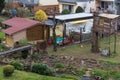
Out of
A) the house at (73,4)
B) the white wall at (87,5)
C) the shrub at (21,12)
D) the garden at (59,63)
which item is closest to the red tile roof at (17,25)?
the garden at (59,63)

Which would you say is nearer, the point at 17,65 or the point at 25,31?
the point at 17,65

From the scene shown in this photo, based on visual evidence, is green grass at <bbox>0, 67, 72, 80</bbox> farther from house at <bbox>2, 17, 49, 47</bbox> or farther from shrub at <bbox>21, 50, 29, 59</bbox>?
house at <bbox>2, 17, 49, 47</bbox>

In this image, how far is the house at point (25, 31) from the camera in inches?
1416

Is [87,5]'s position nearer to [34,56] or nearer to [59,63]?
[34,56]

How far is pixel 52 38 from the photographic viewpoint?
125 ft

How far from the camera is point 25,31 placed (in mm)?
36219

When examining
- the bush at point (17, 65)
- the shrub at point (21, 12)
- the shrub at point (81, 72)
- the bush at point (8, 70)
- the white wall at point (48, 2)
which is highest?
the white wall at point (48, 2)

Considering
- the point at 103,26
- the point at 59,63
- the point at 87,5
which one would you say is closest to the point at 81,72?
the point at 59,63

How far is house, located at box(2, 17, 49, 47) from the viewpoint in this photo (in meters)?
36.0

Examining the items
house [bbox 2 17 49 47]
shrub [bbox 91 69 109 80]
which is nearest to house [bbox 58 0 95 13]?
house [bbox 2 17 49 47]

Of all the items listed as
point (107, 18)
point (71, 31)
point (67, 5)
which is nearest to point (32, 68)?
point (107, 18)

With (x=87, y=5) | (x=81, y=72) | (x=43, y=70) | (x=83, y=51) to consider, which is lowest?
(x=81, y=72)

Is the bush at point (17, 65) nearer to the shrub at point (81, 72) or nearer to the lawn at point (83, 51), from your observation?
the shrub at point (81, 72)

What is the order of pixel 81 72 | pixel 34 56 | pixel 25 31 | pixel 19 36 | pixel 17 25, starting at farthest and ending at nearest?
pixel 17 25
pixel 25 31
pixel 19 36
pixel 34 56
pixel 81 72
